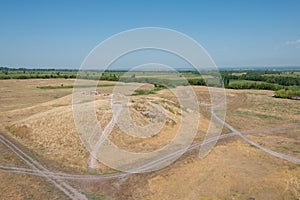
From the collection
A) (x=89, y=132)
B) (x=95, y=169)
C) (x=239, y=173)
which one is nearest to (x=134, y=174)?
(x=95, y=169)

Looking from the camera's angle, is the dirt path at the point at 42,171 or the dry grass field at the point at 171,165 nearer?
the dirt path at the point at 42,171

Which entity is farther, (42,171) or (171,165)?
(171,165)

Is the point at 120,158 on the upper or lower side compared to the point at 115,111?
lower

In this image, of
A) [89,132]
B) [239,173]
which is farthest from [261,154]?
[89,132]

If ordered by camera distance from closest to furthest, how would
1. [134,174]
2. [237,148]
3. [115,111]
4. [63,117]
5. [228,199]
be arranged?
[228,199] → [134,174] → [237,148] → [63,117] → [115,111]

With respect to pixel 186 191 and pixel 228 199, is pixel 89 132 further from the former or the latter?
pixel 228 199

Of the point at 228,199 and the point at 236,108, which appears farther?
the point at 236,108

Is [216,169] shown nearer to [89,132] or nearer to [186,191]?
[186,191]

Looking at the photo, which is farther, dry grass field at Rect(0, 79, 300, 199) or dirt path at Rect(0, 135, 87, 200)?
dry grass field at Rect(0, 79, 300, 199)

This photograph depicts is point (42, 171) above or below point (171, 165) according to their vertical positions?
above

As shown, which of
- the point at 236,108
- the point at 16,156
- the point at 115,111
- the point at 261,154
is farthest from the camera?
the point at 236,108
